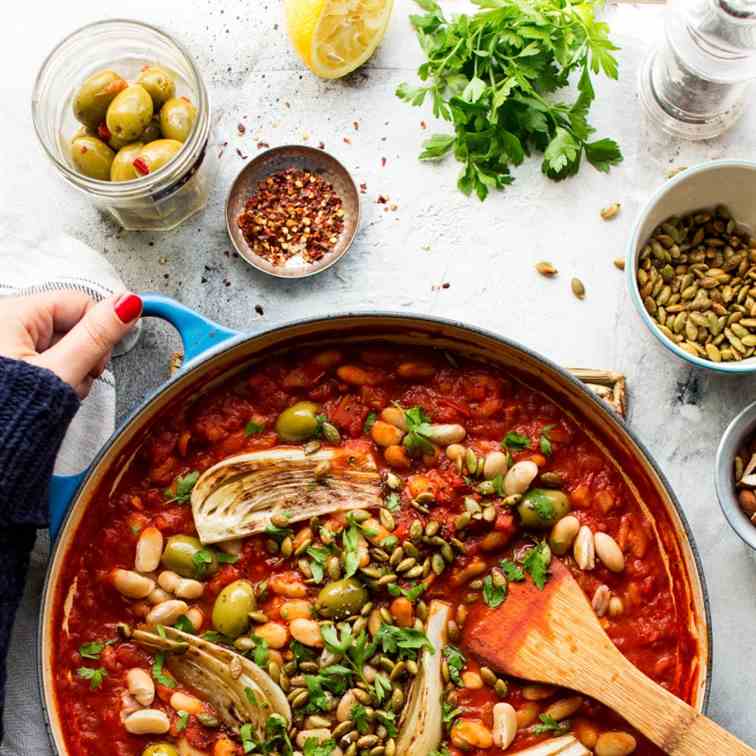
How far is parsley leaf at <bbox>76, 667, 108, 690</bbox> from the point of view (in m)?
2.57

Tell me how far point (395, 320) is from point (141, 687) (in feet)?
3.63

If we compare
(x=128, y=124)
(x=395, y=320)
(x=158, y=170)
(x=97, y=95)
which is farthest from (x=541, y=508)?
(x=97, y=95)

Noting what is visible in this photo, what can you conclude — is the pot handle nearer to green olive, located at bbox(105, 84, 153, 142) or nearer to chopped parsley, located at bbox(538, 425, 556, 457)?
green olive, located at bbox(105, 84, 153, 142)

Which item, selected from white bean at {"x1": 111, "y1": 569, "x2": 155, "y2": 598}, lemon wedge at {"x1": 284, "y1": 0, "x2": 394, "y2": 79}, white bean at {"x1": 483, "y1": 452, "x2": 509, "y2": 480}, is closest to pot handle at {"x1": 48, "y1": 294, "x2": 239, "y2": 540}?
white bean at {"x1": 111, "y1": 569, "x2": 155, "y2": 598}

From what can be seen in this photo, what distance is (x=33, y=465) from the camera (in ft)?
7.61

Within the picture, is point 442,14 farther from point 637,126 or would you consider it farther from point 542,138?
point 637,126

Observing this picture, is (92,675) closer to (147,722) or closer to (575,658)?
(147,722)

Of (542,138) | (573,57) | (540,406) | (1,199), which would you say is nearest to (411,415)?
(540,406)

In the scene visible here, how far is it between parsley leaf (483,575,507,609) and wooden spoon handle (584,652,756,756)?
297mm

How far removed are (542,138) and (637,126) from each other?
0.30 m

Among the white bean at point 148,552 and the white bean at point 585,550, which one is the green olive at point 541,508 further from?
the white bean at point 148,552

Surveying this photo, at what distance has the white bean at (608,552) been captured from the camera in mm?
2580

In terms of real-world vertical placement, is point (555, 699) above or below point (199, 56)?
below

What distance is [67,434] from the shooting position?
2746mm
